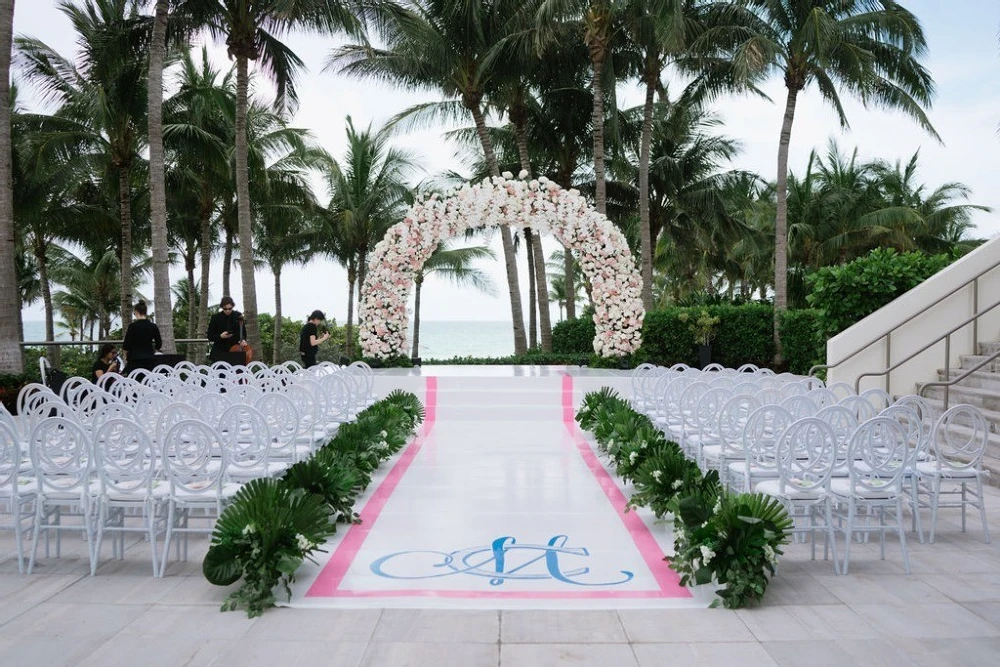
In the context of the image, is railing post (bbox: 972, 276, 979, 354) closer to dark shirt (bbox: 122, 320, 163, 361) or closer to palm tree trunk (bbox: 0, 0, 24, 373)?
dark shirt (bbox: 122, 320, 163, 361)

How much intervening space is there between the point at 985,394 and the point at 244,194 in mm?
13071

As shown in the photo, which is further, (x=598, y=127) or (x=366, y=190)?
(x=366, y=190)

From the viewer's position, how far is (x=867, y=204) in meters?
30.0

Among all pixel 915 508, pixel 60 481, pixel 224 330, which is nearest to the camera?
pixel 60 481

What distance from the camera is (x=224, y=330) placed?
43.9 ft

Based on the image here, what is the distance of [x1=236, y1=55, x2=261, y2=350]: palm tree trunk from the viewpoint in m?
16.4

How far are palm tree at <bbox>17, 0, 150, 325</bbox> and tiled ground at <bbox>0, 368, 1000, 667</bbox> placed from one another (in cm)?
1384

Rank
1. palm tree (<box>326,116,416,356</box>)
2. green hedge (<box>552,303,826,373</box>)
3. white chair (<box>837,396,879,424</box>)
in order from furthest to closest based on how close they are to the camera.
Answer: palm tree (<box>326,116,416,356</box>), green hedge (<box>552,303,826,373</box>), white chair (<box>837,396,879,424</box>)

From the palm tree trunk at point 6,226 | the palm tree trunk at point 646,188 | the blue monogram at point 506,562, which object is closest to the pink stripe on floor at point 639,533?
the blue monogram at point 506,562

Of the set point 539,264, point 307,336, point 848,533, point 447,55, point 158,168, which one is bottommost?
point 848,533

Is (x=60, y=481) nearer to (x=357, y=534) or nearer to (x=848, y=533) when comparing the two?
(x=357, y=534)

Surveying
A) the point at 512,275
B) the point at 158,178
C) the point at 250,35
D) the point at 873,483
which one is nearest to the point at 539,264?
the point at 512,275

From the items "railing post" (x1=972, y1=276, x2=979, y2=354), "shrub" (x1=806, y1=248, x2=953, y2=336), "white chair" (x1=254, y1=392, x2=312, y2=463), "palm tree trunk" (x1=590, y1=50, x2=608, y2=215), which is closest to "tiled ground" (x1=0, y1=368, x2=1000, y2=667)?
"white chair" (x1=254, y1=392, x2=312, y2=463)

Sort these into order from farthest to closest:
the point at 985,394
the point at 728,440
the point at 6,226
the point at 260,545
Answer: the point at 6,226
the point at 985,394
the point at 728,440
the point at 260,545
